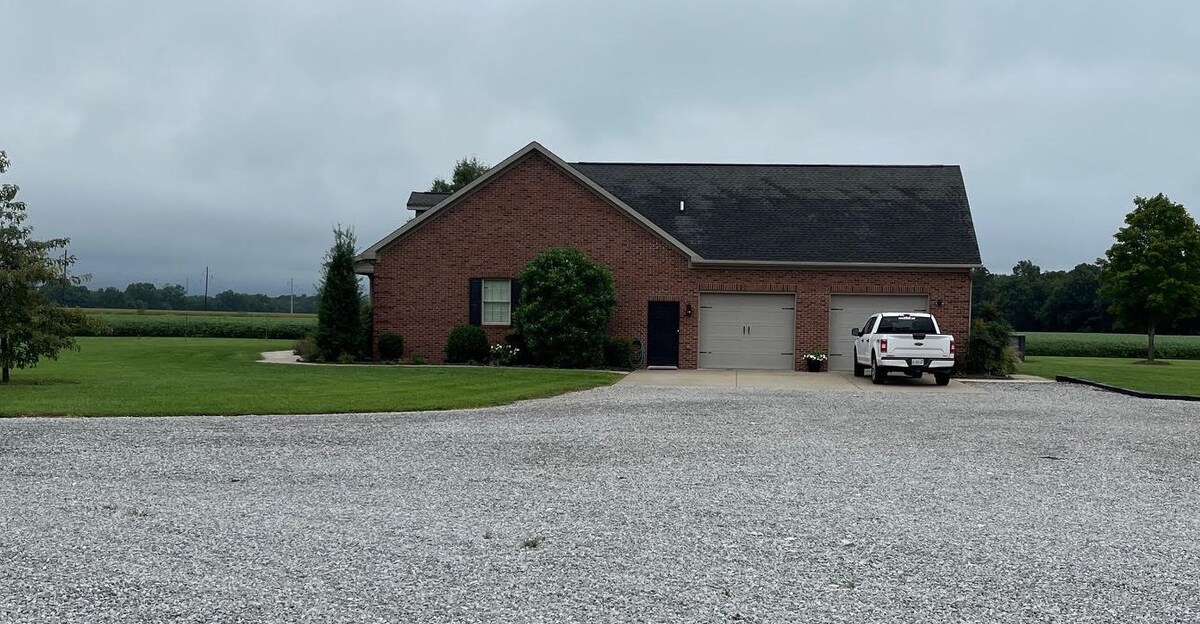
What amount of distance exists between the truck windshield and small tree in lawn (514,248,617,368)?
6.93 meters

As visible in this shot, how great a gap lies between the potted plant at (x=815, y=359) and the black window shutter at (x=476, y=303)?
28.8 ft

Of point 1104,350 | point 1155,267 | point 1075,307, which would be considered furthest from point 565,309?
point 1075,307

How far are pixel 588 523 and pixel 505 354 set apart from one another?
1843 cm

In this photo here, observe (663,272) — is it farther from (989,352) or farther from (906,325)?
(989,352)

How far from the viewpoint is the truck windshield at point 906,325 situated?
21.2 m

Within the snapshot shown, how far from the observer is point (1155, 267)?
37.9 meters

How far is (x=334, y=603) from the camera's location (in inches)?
190

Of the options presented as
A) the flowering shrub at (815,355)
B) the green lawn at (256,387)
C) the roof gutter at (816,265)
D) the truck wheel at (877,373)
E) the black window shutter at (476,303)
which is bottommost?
the green lawn at (256,387)

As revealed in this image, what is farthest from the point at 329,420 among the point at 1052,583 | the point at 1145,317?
the point at 1145,317

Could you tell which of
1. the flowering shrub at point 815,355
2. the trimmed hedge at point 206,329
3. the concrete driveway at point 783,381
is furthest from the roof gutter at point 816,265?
the trimmed hedge at point 206,329

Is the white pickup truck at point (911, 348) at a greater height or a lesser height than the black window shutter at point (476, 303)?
lesser

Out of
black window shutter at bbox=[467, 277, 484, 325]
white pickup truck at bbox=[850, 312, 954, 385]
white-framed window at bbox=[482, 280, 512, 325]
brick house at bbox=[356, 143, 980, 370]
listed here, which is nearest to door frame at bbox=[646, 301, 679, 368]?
brick house at bbox=[356, 143, 980, 370]

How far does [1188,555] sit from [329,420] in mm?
9934

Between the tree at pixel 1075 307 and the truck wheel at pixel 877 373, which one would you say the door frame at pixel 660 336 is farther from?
the tree at pixel 1075 307
